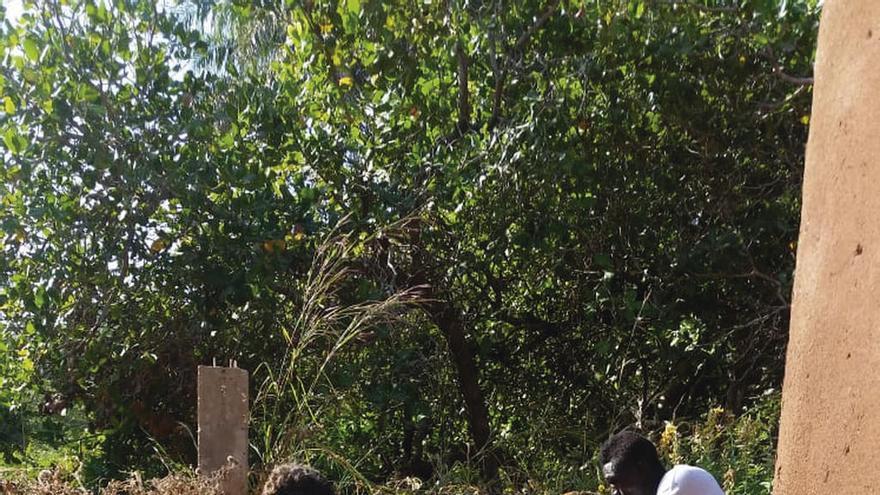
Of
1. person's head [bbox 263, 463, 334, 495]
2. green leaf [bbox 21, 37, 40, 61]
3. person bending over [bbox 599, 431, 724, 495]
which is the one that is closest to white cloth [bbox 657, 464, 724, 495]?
person bending over [bbox 599, 431, 724, 495]

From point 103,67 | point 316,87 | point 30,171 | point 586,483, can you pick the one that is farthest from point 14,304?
point 586,483

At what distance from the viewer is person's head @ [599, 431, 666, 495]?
4.32 metres

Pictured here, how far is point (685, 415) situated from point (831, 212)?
18.2ft

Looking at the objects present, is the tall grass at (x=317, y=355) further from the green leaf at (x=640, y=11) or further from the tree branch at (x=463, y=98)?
the green leaf at (x=640, y=11)

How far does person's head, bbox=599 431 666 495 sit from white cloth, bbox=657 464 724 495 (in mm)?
178

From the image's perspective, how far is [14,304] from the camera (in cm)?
664

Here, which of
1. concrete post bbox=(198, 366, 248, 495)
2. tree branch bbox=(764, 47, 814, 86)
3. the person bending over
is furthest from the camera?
tree branch bbox=(764, 47, 814, 86)

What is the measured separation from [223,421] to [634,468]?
1.58 metres

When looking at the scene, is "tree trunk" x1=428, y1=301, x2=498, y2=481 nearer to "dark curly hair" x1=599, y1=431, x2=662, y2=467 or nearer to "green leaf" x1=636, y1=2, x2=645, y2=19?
"green leaf" x1=636, y1=2, x2=645, y2=19

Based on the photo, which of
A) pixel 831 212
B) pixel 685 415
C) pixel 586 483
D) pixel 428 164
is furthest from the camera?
pixel 685 415

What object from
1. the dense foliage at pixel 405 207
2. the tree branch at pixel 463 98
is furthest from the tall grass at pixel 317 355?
the tree branch at pixel 463 98

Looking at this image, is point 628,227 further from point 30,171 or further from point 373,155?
point 30,171

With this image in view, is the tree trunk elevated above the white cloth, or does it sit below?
above

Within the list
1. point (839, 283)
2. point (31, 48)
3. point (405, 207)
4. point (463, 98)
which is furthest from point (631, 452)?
point (31, 48)
